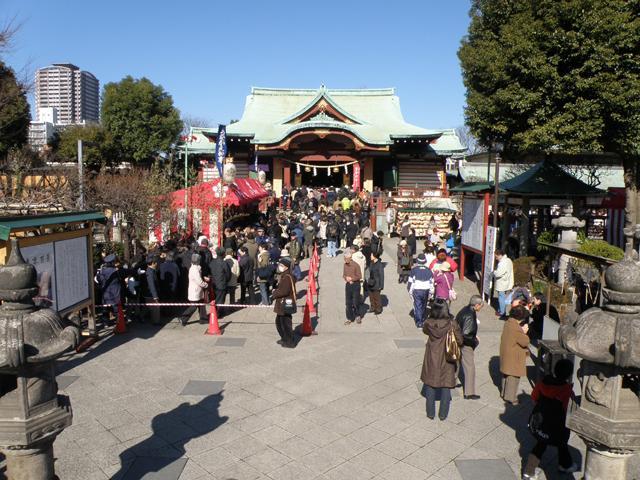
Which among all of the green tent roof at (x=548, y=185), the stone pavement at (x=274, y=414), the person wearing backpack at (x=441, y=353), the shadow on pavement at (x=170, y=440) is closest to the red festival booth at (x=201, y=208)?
the stone pavement at (x=274, y=414)

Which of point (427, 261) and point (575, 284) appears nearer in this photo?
point (575, 284)

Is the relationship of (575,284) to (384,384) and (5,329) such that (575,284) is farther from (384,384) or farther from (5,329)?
(5,329)

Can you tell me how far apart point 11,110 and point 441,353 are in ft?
74.9

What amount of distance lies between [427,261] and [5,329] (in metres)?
10.2

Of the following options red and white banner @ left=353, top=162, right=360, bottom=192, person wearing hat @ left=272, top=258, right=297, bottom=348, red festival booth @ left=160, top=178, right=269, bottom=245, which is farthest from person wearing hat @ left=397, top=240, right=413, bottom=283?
red and white banner @ left=353, top=162, right=360, bottom=192

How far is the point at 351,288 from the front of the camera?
38.4ft

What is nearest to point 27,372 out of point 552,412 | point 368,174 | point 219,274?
point 552,412

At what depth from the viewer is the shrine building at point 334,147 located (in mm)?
32188

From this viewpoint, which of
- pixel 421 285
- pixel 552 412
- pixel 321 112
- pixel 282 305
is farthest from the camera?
pixel 321 112

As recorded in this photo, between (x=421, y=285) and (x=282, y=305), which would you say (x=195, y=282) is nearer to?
(x=282, y=305)

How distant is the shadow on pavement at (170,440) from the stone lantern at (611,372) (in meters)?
4.16

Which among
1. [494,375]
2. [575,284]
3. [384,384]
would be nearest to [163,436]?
[384,384]

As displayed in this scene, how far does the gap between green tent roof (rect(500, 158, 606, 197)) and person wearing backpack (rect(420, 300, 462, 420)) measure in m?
10.7

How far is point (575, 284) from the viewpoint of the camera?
372 inches
